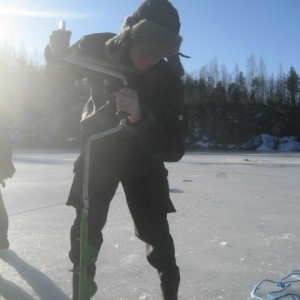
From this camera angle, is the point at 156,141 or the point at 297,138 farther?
the point at 297,138

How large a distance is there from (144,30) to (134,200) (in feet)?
2.60

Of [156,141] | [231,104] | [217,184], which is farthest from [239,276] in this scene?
[231,104]

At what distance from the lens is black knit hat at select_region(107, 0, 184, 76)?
5.51 feet

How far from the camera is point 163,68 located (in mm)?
1915

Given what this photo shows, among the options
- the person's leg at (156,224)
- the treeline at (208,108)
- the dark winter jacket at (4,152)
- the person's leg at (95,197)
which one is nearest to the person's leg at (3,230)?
the dark winter jacket at (4,152)

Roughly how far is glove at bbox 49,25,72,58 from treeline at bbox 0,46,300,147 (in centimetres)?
4251

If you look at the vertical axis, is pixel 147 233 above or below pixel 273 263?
above

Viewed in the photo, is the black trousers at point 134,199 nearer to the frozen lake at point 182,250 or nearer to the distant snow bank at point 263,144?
the frozen lake at point 182,250

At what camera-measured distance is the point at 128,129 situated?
1703 mm

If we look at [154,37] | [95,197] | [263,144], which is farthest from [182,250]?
[263,144]

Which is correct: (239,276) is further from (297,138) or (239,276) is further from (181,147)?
(297,138)

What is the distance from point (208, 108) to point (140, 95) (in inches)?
2191

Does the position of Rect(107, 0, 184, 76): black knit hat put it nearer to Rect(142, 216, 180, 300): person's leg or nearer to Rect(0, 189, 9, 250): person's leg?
Rect(142, 216, 180, 300): person's leg

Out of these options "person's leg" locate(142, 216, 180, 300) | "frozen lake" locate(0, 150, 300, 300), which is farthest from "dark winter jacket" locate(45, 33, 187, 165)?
"frozen lake" locate(0, 150, 300, 300)
